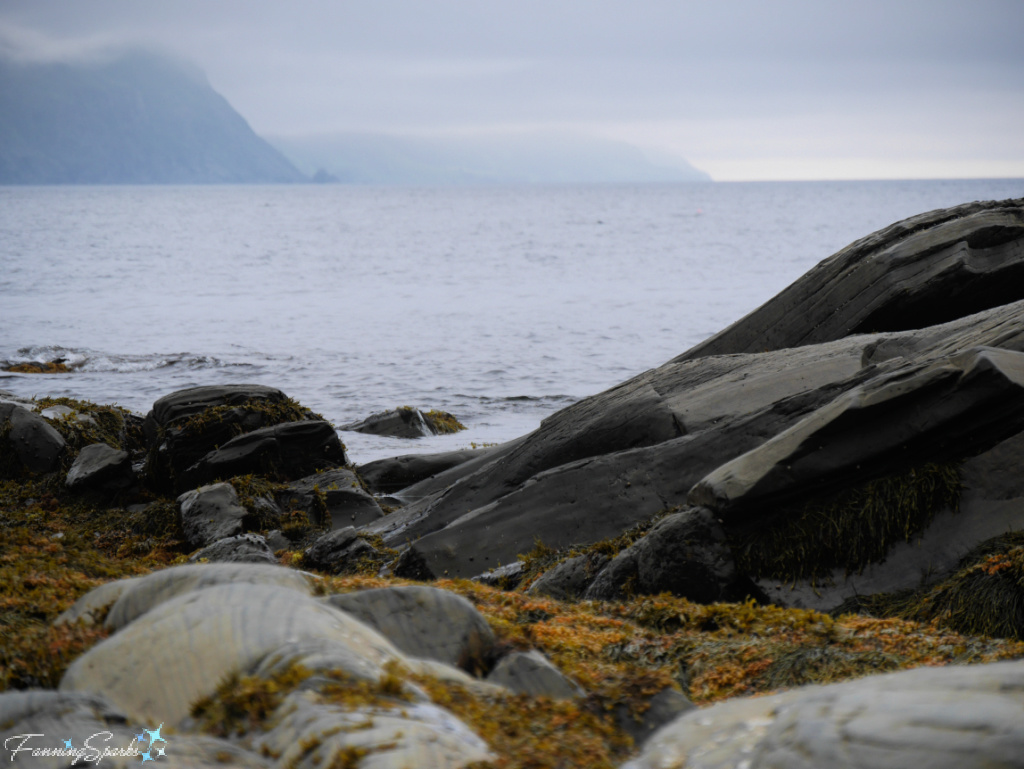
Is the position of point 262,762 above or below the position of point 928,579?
above

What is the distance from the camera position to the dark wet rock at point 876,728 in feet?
8.89

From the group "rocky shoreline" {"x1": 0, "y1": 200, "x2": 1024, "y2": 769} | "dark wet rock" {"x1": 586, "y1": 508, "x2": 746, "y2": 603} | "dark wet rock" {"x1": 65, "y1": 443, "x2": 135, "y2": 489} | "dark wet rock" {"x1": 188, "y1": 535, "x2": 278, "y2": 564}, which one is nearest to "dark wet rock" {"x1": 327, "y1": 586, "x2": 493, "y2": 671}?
"rocky shoreline" {"x1": 0, "y1": 200, "x2": 1024, "y2": 769}

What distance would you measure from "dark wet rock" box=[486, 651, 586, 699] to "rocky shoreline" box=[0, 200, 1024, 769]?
0.02 meters

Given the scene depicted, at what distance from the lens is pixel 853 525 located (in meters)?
6.85

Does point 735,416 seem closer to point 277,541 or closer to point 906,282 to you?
point 906,282

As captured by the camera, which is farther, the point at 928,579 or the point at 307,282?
the point at 307,282

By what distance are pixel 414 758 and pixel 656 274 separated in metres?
49.5

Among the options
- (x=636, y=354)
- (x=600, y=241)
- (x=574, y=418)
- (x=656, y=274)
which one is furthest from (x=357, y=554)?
(x=600, y=241)

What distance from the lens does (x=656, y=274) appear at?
5069 cm

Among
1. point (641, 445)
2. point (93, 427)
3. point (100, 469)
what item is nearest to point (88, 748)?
point (641, 445)

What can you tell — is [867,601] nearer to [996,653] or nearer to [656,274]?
[996,653]

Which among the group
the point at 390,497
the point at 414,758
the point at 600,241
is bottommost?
the point at 390,497

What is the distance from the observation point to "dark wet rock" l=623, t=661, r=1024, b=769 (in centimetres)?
271

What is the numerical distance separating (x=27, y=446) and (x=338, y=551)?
7.32m
